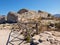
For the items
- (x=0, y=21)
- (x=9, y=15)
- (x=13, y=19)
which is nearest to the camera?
(x=13, y=19)

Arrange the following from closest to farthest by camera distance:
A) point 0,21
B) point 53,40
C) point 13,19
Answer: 1. point 53,40
2. point 13,19
3. point 0,21

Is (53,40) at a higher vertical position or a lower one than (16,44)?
higher

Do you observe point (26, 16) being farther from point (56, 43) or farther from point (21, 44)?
point (56, 43)

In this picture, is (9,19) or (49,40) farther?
(9,19)

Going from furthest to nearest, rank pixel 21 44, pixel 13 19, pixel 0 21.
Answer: pixel 0 21
pixel 13 19
pixel 21 44

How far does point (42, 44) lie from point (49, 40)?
49cm

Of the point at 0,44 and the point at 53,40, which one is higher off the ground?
the point at 53,40

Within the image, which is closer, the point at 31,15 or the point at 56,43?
the point at 56,43

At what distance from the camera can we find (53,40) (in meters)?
5.35

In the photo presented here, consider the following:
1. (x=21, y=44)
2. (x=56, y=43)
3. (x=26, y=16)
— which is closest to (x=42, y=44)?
(x=56, y=43)

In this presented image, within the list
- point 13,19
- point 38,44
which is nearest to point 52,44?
point 38,44

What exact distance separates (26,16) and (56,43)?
70.1 feet

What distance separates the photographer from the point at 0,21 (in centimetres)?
3494

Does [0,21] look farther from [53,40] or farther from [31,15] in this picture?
[53,40]
